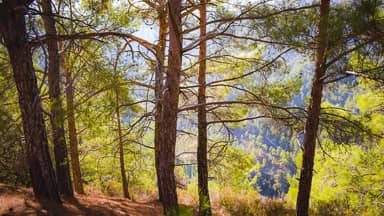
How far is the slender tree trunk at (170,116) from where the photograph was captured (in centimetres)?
417

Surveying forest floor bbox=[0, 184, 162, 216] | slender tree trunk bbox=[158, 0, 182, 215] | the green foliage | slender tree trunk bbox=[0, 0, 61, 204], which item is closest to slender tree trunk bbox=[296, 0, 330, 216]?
the green foliage

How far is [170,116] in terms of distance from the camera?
421 cm

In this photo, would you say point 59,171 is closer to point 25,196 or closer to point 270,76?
point 25,196

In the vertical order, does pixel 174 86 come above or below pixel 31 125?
above

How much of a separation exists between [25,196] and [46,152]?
95 cm

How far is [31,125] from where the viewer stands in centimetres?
409

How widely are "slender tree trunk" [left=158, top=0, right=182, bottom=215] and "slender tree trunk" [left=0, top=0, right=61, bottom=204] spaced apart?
6.09 feet

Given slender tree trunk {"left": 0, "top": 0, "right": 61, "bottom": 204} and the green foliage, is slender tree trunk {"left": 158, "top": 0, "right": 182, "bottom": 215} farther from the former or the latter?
the green foliage

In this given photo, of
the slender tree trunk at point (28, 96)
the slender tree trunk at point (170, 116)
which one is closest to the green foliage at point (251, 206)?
the slender tree trunk at point (170, 116)

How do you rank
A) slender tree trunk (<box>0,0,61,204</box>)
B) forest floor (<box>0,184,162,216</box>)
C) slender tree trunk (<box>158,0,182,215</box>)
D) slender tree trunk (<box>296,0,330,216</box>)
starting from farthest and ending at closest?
slender tree trunk (<box>296,0,330,216</box>) → slender tree trunk (<box>158,0,182,215</box>) → slender tree trunk (<box>0,0,61,204</box>) → forest floor (<box>0,184,162,216</box>)

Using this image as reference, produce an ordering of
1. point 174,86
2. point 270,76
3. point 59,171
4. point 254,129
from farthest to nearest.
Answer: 1. point 254,129
2. point 59,171
3. point 270,76
4. point 174,86

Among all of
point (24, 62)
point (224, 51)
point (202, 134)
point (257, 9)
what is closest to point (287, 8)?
point (257, 9)

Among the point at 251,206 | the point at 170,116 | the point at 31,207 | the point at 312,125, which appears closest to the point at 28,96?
the point at 31,207

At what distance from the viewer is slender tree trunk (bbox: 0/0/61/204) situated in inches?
150
